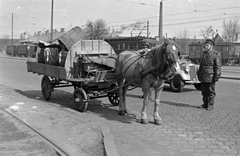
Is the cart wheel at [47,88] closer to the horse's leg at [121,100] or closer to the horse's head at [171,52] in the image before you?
the horse's leg at [121,100]

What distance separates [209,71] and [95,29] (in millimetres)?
43333

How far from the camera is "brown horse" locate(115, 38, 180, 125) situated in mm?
5708

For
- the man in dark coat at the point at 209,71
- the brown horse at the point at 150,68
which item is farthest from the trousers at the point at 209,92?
the brown horse at the point at 150,68

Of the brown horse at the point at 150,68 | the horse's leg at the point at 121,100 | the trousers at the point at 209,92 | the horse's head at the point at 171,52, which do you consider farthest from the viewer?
the trousers at the point at 209,92

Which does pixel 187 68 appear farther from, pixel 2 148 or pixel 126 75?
pixel 2 148

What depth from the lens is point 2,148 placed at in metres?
4.92

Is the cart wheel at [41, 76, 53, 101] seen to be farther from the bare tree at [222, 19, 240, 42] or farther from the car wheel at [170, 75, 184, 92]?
the bare tree at [222, 19, 240, 42]

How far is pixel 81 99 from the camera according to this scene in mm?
7797

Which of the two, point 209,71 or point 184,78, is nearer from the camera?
point 209,71

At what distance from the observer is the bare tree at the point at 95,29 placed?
47625 mm

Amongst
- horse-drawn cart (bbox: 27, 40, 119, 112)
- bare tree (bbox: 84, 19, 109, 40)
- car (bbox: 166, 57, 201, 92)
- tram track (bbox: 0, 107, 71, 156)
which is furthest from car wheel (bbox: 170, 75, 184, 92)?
bare tree (bbox: 84, 19, 109, 40)

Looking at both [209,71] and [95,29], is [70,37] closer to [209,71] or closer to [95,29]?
[209,71]

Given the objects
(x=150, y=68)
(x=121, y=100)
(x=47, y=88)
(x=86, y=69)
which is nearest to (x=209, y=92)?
(x=121, y=100)

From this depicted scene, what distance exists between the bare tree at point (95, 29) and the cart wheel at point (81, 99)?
38749 millimetres
